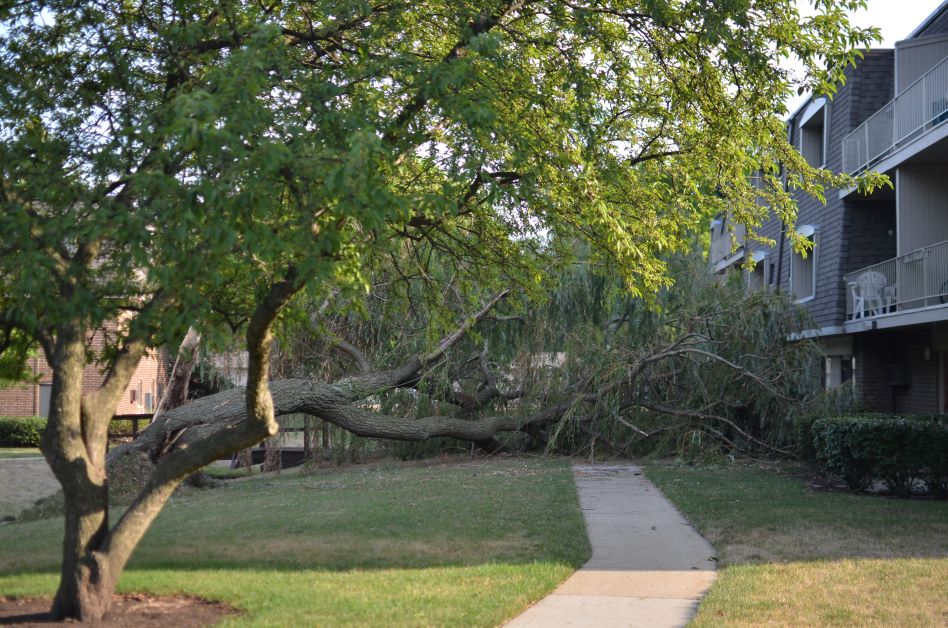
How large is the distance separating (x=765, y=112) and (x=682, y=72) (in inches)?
40.3

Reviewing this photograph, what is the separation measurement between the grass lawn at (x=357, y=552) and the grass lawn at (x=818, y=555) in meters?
1.54

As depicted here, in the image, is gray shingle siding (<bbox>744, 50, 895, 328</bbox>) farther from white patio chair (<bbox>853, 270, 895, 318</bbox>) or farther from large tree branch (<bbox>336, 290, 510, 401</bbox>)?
large tree branch (<bbox>336, 290, 510, 401</bbox>)

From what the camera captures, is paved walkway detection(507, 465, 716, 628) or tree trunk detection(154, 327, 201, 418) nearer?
paved walkway detection(507, 465, 716, 628)

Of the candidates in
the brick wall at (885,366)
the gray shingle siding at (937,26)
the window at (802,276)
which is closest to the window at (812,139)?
the window at (802,276)

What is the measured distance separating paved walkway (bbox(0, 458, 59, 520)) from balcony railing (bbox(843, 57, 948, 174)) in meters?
16.5

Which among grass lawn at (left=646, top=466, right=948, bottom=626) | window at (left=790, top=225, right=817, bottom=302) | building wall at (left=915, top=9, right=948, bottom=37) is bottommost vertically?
grass lawn at (left=646, top=466, right=948, bottom=626)

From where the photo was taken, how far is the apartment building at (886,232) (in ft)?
56.3

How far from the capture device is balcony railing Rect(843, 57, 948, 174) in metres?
16.8

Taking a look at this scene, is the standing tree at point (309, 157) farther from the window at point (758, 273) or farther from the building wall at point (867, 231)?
the window at point (758, 273)

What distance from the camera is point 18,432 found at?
3062 cm

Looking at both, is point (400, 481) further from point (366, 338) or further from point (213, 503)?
point (366, 338)

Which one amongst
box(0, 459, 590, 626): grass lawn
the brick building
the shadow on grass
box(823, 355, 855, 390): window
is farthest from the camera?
the brick building

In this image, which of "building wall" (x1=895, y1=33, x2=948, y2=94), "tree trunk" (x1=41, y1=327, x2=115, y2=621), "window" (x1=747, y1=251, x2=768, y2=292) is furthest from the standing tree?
"window" (x1=747, y1=251, x2=768, y2=292)

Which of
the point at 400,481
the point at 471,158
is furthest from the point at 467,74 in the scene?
the point at 400,481
